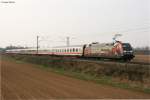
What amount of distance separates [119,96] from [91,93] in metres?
1.99

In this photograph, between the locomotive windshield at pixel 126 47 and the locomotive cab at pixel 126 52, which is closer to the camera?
the locomotive cab at pixel 126 52

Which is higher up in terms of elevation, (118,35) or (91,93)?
(118,35)

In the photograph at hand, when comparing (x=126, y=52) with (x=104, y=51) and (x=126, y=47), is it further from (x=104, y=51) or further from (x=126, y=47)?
(x=104, y=51)

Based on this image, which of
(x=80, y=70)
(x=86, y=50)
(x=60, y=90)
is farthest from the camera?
(x=86, y=50)

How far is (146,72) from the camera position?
25.2 m

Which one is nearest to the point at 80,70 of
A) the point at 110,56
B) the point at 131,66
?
the point at 110,56

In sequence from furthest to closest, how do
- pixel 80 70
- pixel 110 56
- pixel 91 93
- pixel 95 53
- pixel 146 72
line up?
1. pixel 95 53
2. pixel 110 56
3. pixel 80 70
4. pixel 146 72
5. pixel 91 93

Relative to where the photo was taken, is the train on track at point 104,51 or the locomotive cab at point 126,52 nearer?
the locomotive cab at point 126,52

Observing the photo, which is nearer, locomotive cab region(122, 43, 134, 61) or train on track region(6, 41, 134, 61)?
locomotive cab region(122, 43, 134, 61)

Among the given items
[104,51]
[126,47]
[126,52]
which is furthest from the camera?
[104,51]

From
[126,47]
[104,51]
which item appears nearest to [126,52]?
[126,47]

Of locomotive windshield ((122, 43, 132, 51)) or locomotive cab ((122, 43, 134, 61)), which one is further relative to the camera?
locomotive windshield ((122, 43, 132, 51))

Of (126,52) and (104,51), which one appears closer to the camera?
(126,52)

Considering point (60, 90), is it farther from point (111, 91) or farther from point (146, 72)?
point (146, 72)
